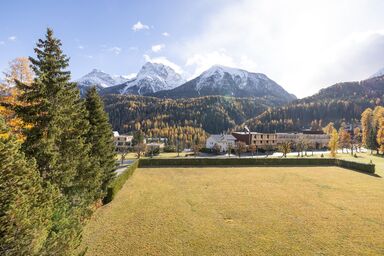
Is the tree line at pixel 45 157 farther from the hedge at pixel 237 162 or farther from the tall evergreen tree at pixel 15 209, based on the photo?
the hedge at pixel 237 162

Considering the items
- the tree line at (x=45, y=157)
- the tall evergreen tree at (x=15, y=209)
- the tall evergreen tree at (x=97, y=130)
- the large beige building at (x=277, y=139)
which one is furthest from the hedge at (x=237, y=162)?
the tall evergreen tree at (x=15, y=209)

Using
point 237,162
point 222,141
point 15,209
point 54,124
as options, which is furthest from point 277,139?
point 15,209

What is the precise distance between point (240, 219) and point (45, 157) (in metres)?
17.7

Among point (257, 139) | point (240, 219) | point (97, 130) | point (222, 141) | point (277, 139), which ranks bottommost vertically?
point (240, 219)

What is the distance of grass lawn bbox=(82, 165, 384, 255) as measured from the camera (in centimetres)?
1731

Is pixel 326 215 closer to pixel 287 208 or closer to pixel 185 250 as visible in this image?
pixel 287 208

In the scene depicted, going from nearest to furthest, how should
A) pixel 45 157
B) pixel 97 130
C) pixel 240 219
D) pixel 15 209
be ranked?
pixel 15 209 < pixel 45 157 < pixel 240 219 < pixel 97 130

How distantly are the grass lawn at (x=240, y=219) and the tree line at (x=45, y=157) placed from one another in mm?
4180

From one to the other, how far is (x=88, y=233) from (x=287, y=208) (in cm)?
2063

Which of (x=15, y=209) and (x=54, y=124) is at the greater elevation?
(x=54, y=124)

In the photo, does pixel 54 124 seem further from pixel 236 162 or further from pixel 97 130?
pixel 236 162

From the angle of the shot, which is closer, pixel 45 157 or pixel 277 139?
pixel 45 157

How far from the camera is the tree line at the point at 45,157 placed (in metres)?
8.37

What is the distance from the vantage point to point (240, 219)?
22.8 m
